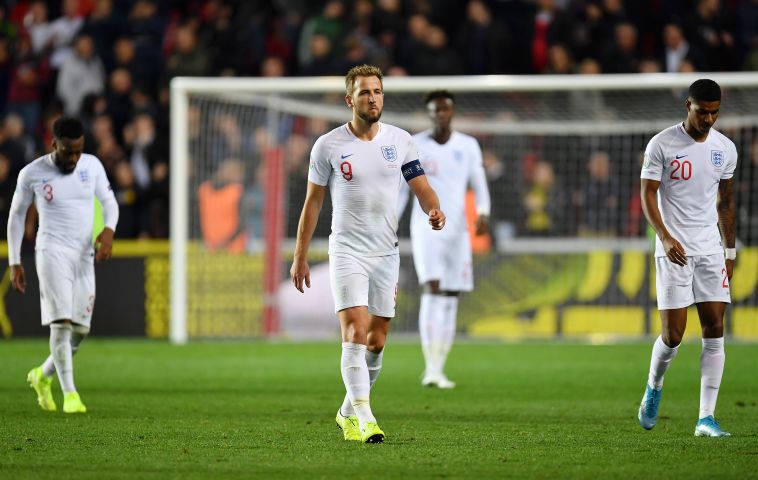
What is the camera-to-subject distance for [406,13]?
20.9 metres

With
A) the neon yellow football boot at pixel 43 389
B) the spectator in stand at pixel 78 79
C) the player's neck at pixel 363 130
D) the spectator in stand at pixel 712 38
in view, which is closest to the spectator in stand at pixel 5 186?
the spectator in stand at pixel 78 79

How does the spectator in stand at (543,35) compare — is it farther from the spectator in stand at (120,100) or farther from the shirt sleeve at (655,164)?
the shirt sleeve at (655,164)

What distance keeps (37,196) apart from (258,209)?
8.02m

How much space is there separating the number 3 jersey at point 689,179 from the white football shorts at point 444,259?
4.14 metres

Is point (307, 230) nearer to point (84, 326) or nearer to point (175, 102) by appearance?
point (84, 326)

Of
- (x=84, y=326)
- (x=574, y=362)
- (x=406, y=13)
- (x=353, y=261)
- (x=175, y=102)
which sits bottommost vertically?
(x=574, y=362)

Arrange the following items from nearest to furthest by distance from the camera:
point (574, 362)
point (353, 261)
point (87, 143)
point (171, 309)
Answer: point (353, 261), point (574, 362), point (171, 309), point (87, 143)

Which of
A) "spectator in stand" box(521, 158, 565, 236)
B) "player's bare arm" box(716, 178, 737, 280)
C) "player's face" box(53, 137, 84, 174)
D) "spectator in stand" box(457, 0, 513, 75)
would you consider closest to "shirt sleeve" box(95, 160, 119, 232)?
"player's face" box(53, 137, 84, 174)

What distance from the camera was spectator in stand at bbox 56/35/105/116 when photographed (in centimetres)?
2097

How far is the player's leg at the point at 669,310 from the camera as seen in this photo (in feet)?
26.6

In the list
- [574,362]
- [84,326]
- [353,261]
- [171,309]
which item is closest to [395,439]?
[353,261]

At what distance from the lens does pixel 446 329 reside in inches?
476

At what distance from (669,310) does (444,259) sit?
13.9 ft

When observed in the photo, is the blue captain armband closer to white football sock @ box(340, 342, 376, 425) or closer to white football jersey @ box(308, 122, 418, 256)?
white football jersey @ box(308, 122, 418, 256)
